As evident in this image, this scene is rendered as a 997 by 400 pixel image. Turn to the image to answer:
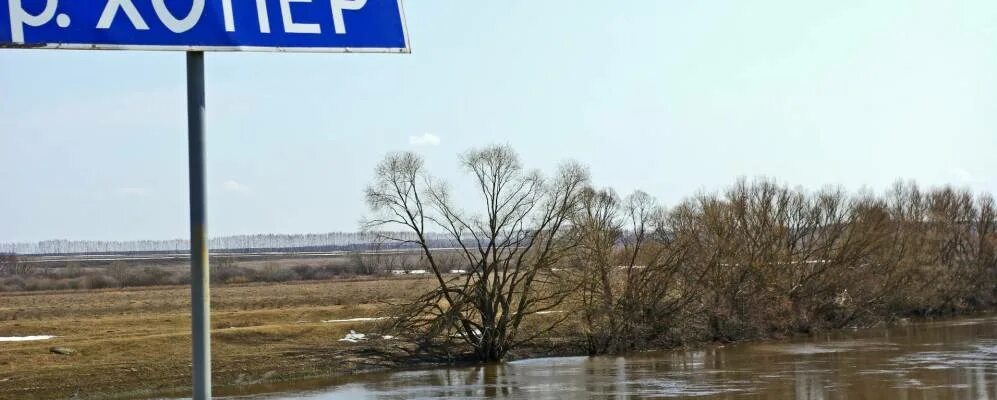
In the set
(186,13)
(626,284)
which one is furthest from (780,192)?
(186,13)

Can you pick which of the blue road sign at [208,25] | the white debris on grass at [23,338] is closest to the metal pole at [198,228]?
the blue road sign at [208,25]

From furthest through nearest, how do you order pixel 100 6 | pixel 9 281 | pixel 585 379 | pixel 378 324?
pixel 9 281
pixel 378 324
pixel 585 379
pixel 100 6

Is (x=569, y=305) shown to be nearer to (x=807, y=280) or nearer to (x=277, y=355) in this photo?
(x=277, y=355)

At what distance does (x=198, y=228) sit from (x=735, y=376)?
36.5 m

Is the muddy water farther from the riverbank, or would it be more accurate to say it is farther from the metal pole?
the metal pole

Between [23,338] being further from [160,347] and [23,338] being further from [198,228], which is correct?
[198,228]

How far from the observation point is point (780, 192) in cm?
6662

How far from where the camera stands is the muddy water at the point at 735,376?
35.7 metres

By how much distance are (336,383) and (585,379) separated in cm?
975

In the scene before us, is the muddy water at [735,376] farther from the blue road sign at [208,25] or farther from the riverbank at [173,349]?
the blue road sign at [208,25]

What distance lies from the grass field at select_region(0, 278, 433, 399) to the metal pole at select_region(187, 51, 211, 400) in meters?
34.3

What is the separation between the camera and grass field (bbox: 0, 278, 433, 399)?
39.2 meters

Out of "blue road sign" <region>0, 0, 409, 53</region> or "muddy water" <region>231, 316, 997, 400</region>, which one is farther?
"muddy water" <region>231, 316, 997, 400</region>

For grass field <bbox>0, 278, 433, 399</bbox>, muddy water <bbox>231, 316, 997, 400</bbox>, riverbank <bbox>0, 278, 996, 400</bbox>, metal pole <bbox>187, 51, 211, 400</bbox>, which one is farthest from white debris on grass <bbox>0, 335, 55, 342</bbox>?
metal pole <bbox>187, 51, 211, 400</bbox>
